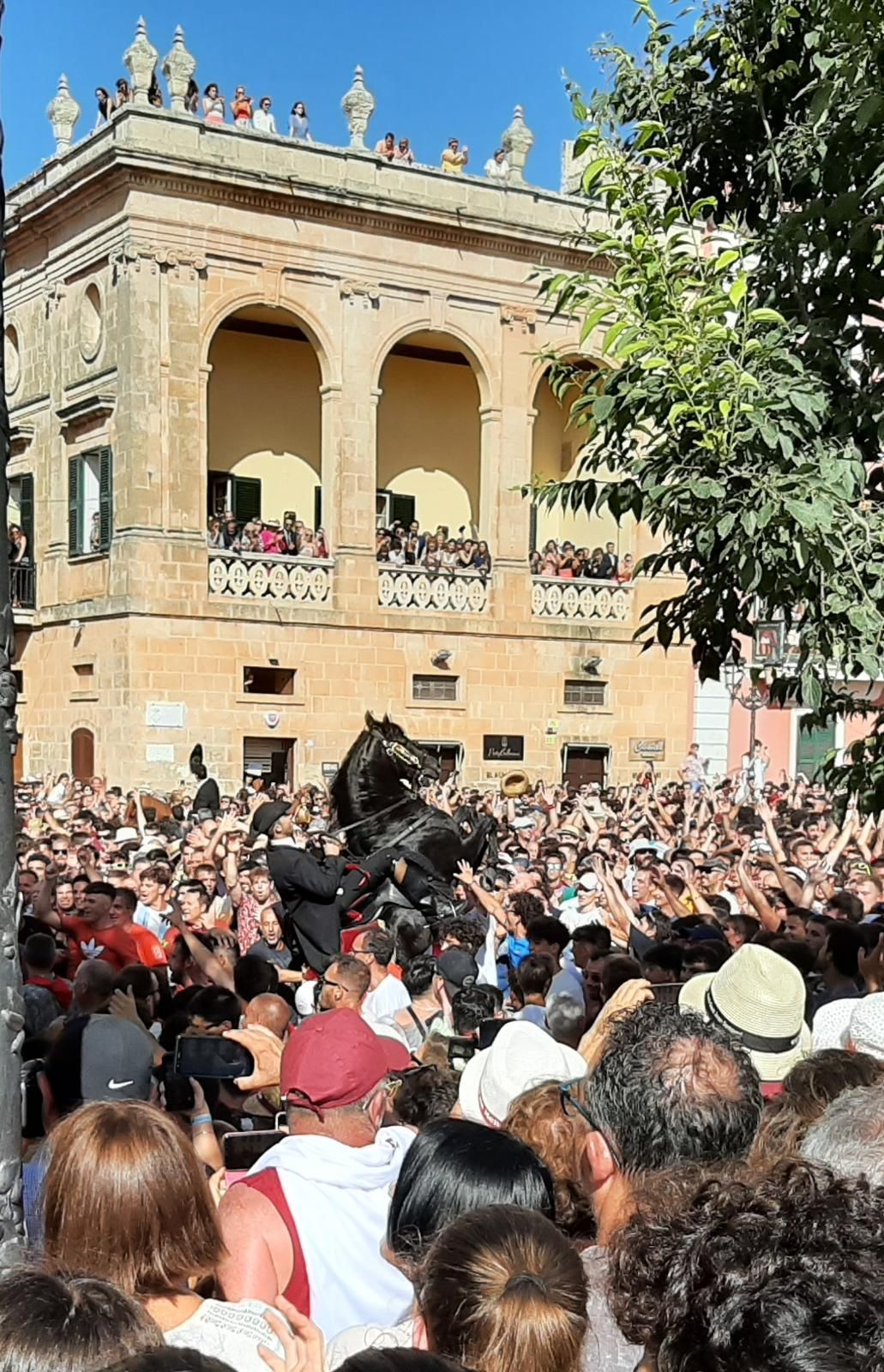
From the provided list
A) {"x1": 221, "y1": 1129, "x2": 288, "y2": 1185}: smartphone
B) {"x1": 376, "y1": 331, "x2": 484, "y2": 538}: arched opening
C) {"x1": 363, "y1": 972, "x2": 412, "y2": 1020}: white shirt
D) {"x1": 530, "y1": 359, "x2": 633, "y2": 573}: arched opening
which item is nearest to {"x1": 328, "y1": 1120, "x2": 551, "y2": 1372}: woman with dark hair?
{"x1": 221, "y1": 1129, "x2": 288, "y2": 1185}: smartphone

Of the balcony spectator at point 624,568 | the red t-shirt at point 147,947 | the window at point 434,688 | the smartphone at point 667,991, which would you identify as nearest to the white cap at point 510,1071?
the smartphone at point 667,991

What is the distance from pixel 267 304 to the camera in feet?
82.2

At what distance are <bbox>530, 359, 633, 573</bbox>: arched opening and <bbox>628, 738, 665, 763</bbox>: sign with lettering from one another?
4.09 m

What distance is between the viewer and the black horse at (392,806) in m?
11.4

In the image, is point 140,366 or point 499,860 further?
point 140,366

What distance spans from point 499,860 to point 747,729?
59.0 feet

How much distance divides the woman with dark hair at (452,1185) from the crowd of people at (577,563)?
82.3ft

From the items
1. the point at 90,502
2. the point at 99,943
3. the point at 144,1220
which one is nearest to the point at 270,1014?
the point at 144,1220

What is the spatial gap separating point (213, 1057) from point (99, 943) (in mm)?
3692

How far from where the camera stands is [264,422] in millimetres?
28062

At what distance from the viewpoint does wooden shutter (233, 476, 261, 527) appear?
27.2 metres

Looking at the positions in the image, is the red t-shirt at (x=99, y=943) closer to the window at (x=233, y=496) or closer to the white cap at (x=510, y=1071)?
the white cap at (x=510, y=1071)

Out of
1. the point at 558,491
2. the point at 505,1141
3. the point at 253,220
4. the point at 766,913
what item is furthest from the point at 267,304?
the point at 505,1141

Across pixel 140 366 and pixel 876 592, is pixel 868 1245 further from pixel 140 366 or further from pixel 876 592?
pixel 140 366
